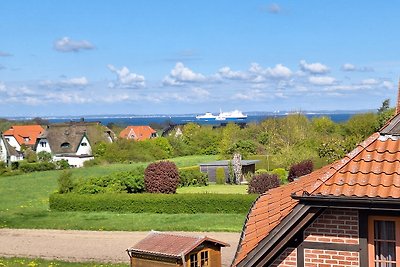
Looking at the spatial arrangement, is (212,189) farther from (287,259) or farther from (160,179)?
(287,259)

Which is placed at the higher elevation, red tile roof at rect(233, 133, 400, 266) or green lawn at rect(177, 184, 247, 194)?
red tile roof at rect(233, 133, 400, 266)

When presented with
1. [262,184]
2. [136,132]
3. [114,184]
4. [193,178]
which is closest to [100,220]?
[114,184]

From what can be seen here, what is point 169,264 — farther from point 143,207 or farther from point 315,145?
point 315,145

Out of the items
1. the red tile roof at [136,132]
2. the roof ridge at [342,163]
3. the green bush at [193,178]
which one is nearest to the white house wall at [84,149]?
the green bush at [193,178]

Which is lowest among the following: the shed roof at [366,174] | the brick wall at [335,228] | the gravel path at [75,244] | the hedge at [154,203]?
the gravel path at [75,244]

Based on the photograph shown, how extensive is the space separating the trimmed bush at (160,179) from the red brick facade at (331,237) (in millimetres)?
29675

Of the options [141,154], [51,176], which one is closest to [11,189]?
[51,176]

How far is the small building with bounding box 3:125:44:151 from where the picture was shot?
331 feet

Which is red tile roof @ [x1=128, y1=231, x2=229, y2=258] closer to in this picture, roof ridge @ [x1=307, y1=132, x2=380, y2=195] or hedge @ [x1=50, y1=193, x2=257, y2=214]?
roof ridge @ [x1=307, y1=132, x2=380, y2=195]

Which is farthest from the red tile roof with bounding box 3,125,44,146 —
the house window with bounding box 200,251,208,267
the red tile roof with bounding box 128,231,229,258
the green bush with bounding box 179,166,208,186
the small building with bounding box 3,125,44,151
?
the house window with bounding box 200,251,208,267

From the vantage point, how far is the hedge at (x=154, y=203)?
104 feet

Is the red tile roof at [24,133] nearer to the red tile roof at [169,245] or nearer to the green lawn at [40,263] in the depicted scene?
the green lawn at [40,263]

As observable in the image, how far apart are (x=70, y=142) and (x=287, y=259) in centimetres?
7306

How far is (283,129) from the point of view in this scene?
76.2m
